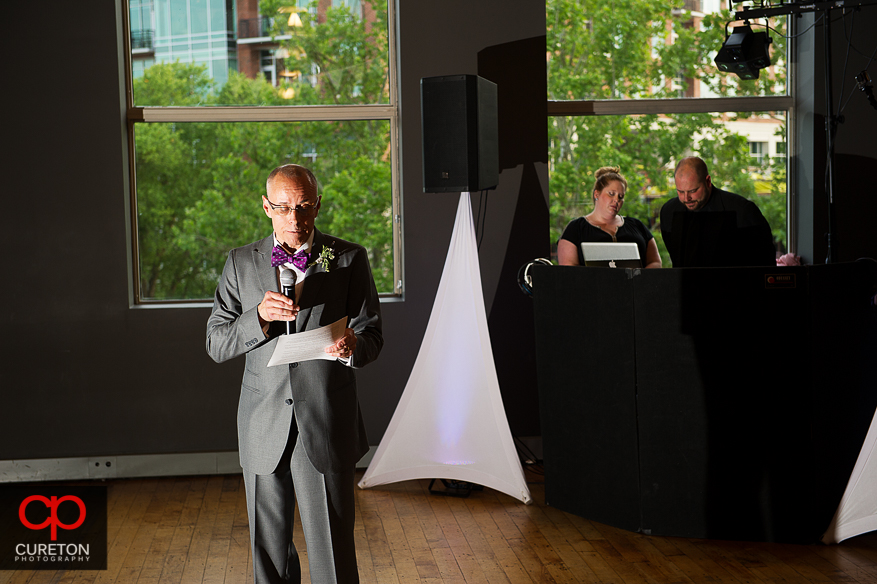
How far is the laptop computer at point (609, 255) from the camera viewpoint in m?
3.78

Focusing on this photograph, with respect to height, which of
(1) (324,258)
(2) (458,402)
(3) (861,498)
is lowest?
(3) (861,498)

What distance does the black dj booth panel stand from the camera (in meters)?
3.29

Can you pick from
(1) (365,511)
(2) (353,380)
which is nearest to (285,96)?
(1) (365,511)

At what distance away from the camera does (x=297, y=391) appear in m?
2.28

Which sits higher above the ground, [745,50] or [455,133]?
[745,50]

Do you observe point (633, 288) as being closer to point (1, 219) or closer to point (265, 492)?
point (265, 492)

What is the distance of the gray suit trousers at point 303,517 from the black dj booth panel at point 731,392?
161 cm

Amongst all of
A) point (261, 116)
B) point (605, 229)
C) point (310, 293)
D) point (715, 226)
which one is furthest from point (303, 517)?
point (261, 116)

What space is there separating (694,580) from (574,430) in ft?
2.86

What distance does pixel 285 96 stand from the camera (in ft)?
15.7

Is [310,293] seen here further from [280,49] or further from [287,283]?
[280,49]

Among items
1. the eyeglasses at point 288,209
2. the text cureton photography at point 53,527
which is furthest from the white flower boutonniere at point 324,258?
the text cureton photography at point 53,527

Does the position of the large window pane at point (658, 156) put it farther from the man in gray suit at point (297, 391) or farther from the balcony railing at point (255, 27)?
A: the man in gray suit at point (297, 391)

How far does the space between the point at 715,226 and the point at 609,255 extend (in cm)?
74
